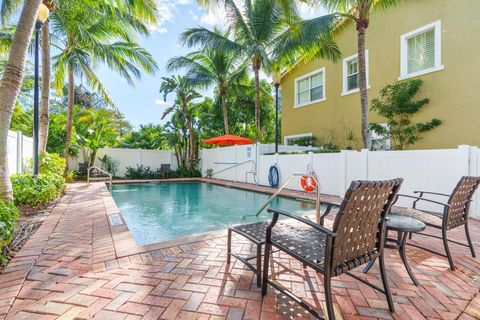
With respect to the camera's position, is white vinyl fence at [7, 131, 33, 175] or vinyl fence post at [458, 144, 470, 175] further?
white vinyl fence at [7, 131, 33, 175]

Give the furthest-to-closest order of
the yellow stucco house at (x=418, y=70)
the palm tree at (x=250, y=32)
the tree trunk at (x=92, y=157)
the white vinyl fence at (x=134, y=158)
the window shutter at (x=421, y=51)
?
1. the white vinyl fence at (x=134, y=158)
2. the tree trunk at (x=92, y=157)
3. the palm tree at (x=250, y=32)
4. the window shutter at (x=421, y=51)
5. the yellow stucco house at (x=418, y=70)

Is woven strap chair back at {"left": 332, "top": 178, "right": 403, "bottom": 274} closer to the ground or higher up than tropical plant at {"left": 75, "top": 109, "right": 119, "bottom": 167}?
closer to the ground

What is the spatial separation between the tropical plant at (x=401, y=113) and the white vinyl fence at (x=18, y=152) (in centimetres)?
1134

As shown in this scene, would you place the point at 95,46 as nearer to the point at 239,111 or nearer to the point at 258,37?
the point at 258,37

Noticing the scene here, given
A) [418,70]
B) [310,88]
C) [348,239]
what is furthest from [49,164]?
[418,70]

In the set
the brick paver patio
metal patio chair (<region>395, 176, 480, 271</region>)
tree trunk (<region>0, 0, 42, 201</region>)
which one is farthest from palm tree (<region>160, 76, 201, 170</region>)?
metal patio chair (<region>395, 176, 480, 271</region>)

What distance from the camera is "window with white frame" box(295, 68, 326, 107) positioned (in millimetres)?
12445

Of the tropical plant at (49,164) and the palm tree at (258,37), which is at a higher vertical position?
the palm tree at (258,37)

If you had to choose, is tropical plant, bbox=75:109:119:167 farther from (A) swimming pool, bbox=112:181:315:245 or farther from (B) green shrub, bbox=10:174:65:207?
(B) green shrub, bbox=10:174:65:207

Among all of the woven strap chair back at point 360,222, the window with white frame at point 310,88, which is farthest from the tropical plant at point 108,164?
the woven strap chair back at point 360,222

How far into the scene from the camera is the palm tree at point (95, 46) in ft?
27.8

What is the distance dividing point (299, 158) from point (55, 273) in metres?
8.02

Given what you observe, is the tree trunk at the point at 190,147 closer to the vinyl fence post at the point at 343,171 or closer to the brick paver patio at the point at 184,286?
the vinyl fence post at the point at 343,171

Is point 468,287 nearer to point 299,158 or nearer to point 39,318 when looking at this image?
point 39,318
